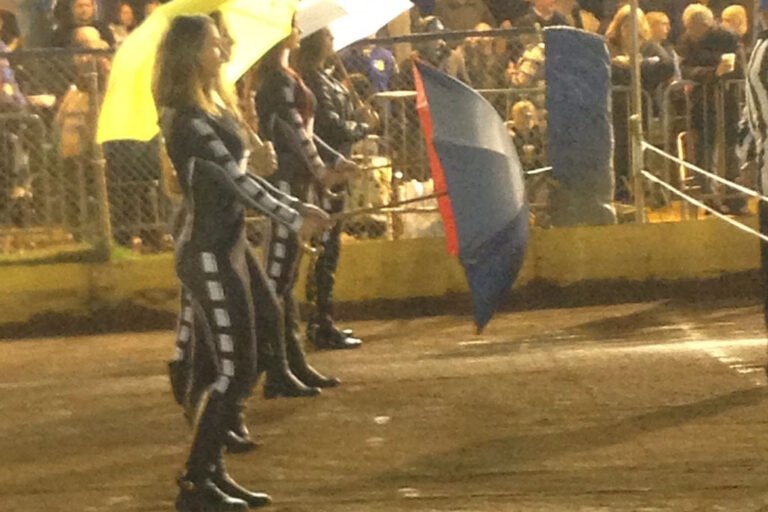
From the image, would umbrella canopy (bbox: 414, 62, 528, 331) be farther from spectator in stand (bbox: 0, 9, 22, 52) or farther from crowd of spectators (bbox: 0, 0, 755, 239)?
spectator in stand (bbox: 0, 9, 22, 52)

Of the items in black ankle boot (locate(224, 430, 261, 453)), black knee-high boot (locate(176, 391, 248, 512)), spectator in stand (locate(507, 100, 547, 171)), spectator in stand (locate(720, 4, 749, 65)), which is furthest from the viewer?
spectator in stand (locate(720, 4, 749, 65))

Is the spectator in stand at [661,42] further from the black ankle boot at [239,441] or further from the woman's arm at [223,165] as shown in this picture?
the woman's arm at [223,165]

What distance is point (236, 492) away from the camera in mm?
7000

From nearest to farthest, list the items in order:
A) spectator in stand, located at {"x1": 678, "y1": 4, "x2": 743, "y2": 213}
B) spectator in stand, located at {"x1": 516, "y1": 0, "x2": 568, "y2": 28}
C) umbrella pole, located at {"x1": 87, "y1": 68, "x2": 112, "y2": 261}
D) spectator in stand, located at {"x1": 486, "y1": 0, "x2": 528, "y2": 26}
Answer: umbrella pole, located at {"x1": 87, "y1": 68, "x2": 112, "y2": 261} < spectator in stand, located at {"x1": 678, "y1": 4, "x2": 743, "y2": 213} < spectator in stand, located at {"x1": 516, "y1": 0, "x2": 568, "y2": 28} < spectator in stand, located at {"x1": 486, "y1": 0, "x2": 528, "y2": 26}

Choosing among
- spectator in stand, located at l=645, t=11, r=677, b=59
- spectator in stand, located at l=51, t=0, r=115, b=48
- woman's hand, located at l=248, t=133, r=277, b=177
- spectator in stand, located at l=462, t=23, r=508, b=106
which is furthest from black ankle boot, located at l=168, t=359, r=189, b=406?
spectator in stand, located at l=645, t=11, r=677, b=59

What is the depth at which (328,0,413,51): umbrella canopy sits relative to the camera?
401 inches

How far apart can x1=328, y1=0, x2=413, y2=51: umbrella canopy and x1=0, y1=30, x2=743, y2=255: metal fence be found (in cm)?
205

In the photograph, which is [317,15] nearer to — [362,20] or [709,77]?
[362,20]

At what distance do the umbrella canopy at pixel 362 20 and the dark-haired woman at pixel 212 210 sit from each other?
339cm

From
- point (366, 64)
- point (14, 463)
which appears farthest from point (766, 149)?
point (366, 64)

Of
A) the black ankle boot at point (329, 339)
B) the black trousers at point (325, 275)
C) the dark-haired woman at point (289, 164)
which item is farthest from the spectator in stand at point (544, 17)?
the dark-haired woman at point (289, 164)

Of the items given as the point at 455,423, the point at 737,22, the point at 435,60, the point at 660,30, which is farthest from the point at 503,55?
the point at 455,423

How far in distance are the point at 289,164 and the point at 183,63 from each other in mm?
2653

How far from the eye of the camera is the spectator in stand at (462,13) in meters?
16.2
